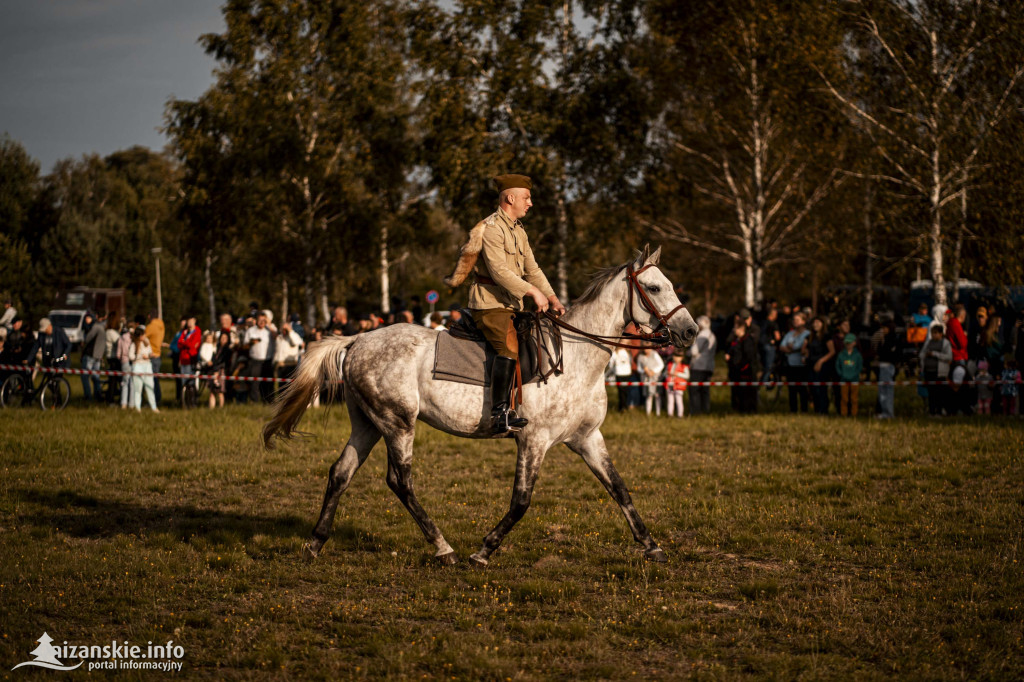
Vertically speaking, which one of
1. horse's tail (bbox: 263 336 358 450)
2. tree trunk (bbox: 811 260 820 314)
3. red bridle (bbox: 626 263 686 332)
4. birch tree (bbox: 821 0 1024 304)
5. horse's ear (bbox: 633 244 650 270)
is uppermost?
birch tree (bbox: 821 0 1024 304)

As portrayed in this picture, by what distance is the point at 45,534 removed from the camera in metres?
8.82

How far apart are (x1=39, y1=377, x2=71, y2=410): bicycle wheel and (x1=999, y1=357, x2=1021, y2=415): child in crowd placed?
60.6ft

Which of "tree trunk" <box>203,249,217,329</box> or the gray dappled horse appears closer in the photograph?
the gray dappled horse

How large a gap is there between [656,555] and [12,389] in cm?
1693

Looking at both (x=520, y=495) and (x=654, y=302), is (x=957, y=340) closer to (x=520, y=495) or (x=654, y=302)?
(x=654, y=302)

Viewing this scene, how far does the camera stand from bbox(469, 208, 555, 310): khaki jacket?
757 centimetres

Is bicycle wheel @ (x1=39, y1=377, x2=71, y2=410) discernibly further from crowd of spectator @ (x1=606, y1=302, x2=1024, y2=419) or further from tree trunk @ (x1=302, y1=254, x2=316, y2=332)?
tree trunk @ (x1=302, y1=254, x2=316, y2=332)

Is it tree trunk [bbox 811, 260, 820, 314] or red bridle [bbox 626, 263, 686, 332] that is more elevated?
tree trunk [bbox 811, 260, 820, 314]

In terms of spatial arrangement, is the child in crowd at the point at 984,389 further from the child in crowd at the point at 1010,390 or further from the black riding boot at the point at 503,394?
the black riding boot at the point at 503,394

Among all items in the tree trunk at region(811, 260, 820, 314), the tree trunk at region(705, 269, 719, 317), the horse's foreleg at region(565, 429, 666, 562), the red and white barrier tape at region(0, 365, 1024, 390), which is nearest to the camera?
the horse's foreleg at region(565, 429, 666, 562)

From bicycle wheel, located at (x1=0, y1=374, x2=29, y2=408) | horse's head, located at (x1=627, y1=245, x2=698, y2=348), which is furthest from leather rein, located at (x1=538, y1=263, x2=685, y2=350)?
bicycle wheel, located at (x1=0, y1=374, x2=29, y2=408)

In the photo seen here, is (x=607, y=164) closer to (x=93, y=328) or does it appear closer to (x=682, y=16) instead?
(x=682, y=16)

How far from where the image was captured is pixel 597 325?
26.2 ft

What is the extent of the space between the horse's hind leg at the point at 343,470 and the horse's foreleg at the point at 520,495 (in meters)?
1.29
